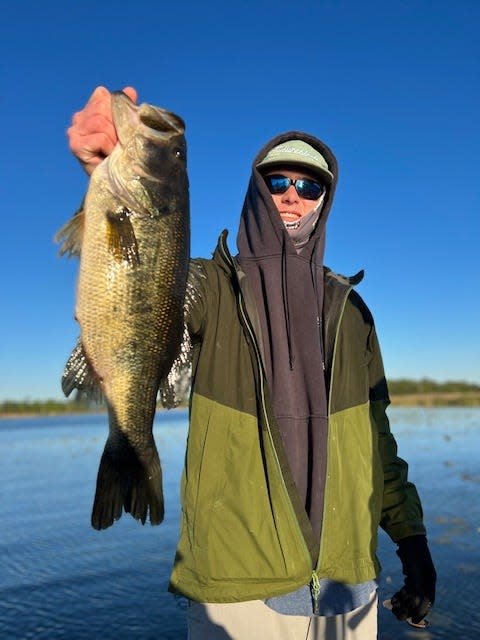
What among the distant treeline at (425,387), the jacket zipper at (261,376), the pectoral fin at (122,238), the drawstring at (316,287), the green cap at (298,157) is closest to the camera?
the pectoral fin at (122,238)

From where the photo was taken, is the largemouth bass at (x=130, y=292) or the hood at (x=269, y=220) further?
the hood at (x=269, y=220)

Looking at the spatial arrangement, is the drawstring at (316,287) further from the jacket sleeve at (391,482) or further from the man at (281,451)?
the jacket sleeve at (391,482)

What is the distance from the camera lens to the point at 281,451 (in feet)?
8.57

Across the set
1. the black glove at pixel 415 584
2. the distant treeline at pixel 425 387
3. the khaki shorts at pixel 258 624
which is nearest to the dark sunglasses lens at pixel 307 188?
the black glove at pixel 415 584

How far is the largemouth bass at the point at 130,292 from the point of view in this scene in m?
2.47

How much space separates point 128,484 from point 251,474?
1.76ft

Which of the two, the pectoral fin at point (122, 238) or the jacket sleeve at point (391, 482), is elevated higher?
the pectoral fin at point (122, 238)

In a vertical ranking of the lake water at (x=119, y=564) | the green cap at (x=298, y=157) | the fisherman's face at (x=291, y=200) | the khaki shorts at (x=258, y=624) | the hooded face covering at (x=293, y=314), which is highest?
the green cap at (x=298, y=157)

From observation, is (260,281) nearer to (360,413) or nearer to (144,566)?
(360,413)

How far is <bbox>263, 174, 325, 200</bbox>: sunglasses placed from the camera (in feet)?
11.3

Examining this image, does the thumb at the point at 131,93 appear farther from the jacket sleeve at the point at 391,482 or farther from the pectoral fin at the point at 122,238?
the jacket sleeve at the point at 391,482

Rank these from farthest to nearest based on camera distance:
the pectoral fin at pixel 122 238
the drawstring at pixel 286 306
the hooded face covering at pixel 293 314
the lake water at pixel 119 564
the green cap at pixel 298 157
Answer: the lake water at pixel 119 564 < the green cap at pixel 298 157 < the drawstring at pixel 286 306 < the hooded face covering at pixel 293 314 < the pectoral fin at pixel 122 238

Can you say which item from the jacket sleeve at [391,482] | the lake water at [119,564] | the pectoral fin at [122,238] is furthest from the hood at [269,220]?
the lake water at [119,564]

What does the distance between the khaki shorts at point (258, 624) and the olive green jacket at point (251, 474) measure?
0.09m
